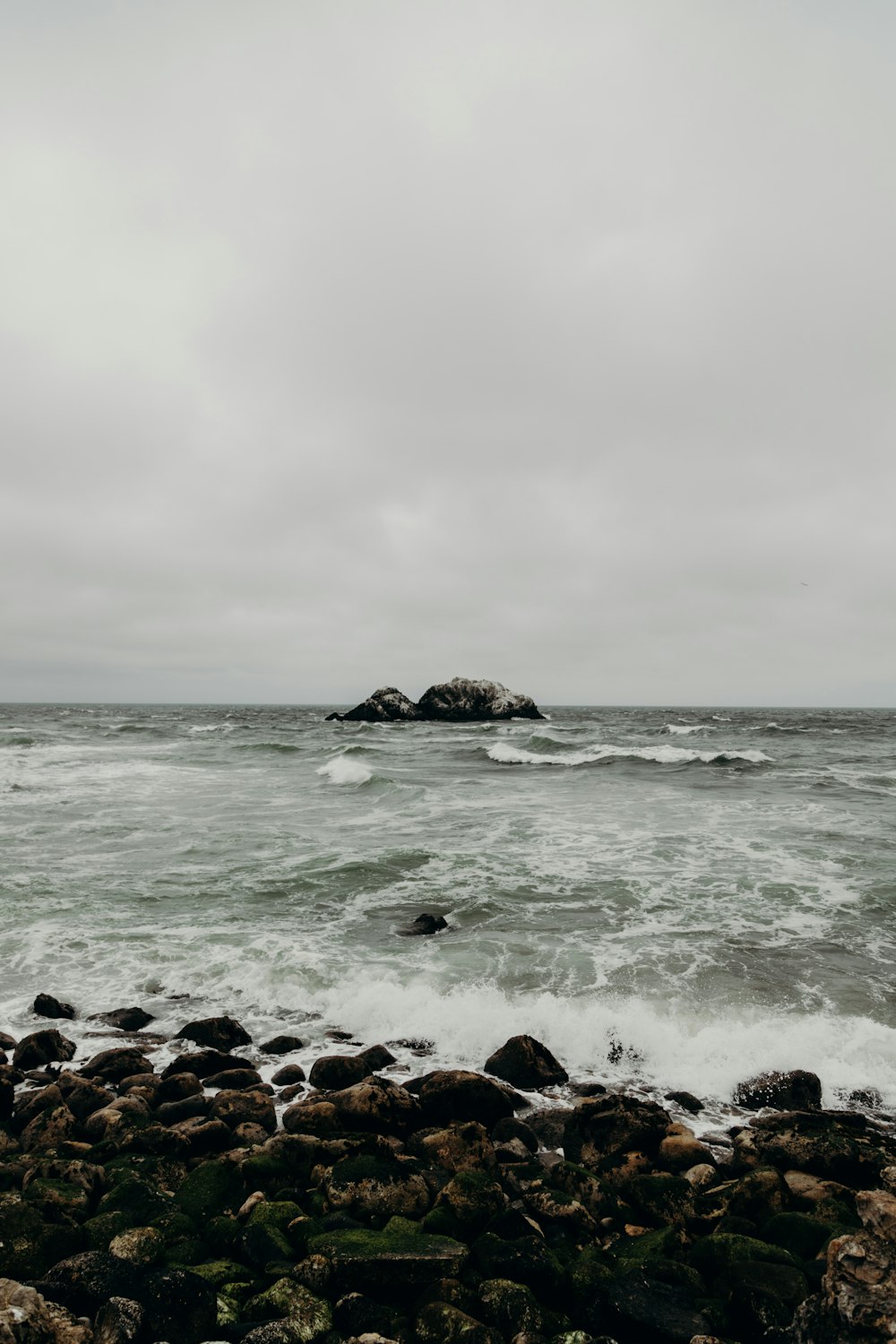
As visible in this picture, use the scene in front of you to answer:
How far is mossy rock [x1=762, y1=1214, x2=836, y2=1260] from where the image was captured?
4445mm

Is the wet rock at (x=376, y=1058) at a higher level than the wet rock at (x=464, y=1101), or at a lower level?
lower

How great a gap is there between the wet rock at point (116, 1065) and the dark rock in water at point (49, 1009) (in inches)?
59.6

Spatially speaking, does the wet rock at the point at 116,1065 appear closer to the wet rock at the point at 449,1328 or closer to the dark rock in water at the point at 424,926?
the wet rock at the point at 449,1328

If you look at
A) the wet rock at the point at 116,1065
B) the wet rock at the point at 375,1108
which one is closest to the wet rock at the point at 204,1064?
the wet rock at the point at 116,1065

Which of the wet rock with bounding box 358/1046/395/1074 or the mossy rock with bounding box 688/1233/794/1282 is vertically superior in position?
the mossy rock with bounding box 688/1233/794/1282

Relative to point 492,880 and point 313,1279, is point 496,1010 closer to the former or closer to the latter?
point 313,1279

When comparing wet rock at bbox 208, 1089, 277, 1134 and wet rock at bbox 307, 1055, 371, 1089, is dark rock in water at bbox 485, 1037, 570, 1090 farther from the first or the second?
wet rock at bbox 208, 1089, 277, 1134

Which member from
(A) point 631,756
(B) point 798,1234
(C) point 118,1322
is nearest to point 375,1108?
(C) point 118,1322

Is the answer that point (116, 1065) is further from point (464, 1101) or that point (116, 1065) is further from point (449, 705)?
point (449, 705)

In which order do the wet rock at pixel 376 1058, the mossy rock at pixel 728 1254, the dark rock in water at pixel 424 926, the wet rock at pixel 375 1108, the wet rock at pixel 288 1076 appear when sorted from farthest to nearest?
the dark rock in water at pixel 424 926
the wet rock at pixel 376 1058
the wet rock at pixel 288 1076
the wet rock at pixel 375 1108
the mossy rock at pixel 728 1254

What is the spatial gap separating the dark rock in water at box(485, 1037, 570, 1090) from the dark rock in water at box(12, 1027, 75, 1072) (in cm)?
454

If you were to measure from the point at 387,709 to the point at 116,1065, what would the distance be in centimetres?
7268

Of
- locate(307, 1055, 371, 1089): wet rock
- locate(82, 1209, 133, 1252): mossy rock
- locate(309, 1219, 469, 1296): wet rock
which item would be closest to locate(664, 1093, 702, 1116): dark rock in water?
locate(307, 1055, 371, 1089): wet rock

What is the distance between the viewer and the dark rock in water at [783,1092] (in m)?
6.51
